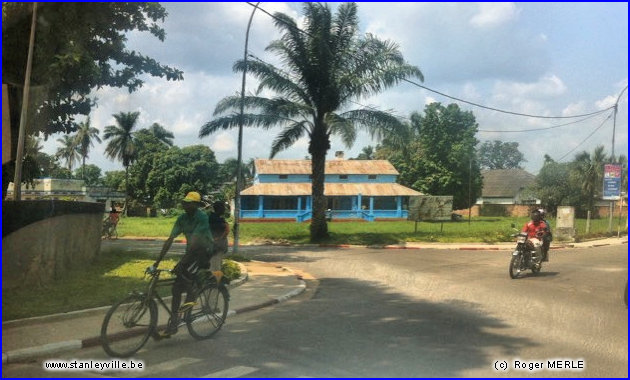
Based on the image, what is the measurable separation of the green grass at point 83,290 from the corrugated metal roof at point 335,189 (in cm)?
2613

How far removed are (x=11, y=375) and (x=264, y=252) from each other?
14.7 m

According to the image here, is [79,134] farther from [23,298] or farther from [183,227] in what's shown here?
[183,227]

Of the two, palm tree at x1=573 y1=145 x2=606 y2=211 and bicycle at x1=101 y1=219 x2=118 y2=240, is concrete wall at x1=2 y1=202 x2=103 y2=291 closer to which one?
bicycle at x1=101 y1=219 x2=118 y2=240

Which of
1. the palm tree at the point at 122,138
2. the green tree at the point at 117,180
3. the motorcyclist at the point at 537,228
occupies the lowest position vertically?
the motorcyclist at the point at 537,228

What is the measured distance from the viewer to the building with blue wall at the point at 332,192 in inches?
1583

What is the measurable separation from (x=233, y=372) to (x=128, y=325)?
4.67ft

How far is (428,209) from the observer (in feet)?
90.1

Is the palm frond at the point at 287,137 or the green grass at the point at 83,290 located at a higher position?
the palm frond at the point at 287,137

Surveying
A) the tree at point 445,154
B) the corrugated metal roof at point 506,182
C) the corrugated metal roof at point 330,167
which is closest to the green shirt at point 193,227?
the corrugated metal roof at point 330,167

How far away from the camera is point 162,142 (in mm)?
17656

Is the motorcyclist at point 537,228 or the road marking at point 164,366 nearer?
the road marking at point 164,366

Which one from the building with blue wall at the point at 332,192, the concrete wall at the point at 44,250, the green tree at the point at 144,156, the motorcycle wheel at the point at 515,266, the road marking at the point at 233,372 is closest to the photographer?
the road marking at the point at 233,372

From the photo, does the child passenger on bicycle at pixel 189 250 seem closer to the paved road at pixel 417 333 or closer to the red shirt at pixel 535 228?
the paved road at pixel 417 333

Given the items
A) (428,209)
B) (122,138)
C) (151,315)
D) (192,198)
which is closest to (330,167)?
(428,209)
